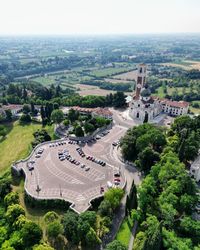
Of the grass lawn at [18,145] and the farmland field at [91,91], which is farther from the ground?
the grass lawn at [18,145]

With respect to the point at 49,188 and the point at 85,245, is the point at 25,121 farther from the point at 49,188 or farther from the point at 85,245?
the point at 85,245

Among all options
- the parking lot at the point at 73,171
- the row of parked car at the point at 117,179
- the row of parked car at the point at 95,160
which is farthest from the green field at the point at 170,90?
the row of parked car at the point at 117,179

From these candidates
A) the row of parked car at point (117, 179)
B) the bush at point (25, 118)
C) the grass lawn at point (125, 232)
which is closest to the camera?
the grass lawn at point (125, 232)

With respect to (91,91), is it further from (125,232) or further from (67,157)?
(125,232)

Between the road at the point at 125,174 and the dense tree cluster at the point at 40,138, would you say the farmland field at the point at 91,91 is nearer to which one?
the road at the point at 125,174

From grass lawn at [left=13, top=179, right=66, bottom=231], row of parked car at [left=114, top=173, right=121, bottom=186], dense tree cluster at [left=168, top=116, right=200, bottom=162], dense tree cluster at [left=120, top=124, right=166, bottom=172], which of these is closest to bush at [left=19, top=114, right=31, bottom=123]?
dense tree cluster at [left=120, top=124, right=166, bottom=172]

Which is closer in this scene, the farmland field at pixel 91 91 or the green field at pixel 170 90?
the green field at pixel 170 90
